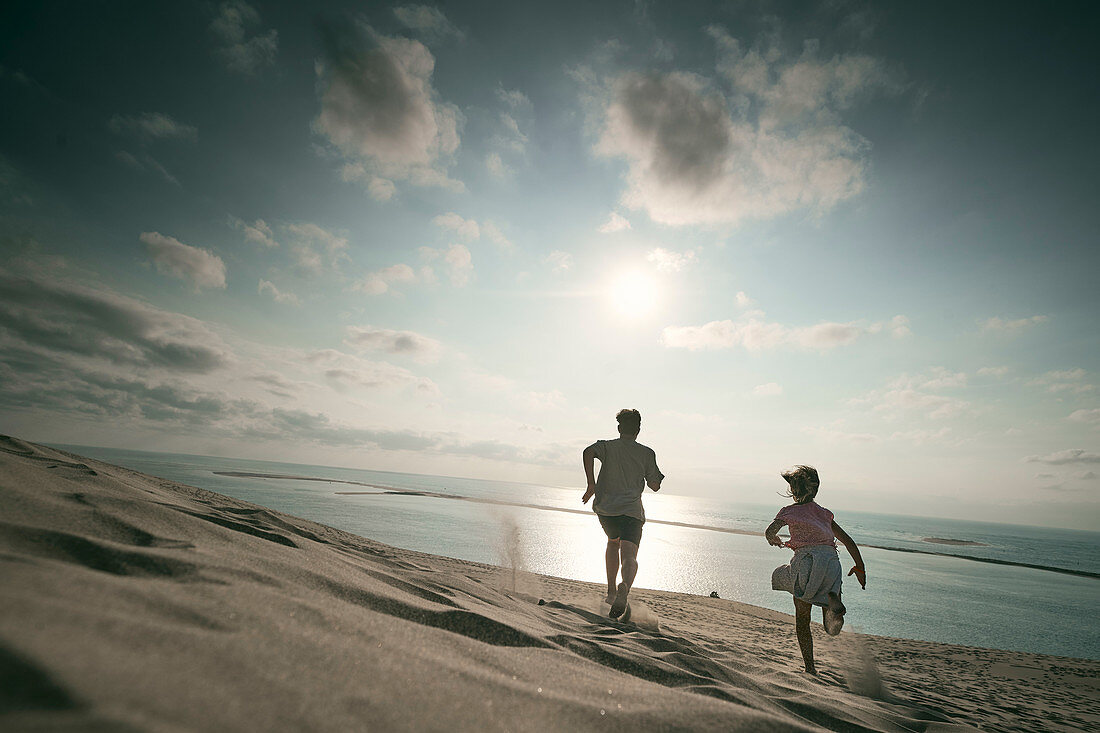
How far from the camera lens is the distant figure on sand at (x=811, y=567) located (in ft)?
12.1

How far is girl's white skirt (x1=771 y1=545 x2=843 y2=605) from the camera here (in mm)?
3686

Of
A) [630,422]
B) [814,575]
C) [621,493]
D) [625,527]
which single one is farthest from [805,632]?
[630,422]

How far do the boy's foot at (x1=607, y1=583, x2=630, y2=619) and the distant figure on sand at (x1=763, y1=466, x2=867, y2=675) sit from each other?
139 cm

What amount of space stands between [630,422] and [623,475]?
62 cm

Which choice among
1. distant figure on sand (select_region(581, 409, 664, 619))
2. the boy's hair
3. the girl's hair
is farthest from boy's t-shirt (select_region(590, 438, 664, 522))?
the girl's hair

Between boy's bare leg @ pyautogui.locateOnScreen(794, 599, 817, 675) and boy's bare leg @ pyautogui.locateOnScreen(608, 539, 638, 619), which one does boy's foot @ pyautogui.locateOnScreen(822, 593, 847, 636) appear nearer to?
boy's bare leg @ pyautogui.locateOnScreen(794, 599, 817, 675)

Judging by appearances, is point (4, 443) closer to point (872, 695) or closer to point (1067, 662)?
point (872, 695)

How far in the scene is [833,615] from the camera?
11.9 ft

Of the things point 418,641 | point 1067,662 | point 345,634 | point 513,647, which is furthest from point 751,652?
point 1067,662

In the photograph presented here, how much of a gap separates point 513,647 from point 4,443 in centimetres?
538

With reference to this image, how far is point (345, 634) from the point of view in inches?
59.8

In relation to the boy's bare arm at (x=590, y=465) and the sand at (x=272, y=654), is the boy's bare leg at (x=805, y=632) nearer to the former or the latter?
the sand at (x=272, y=654)

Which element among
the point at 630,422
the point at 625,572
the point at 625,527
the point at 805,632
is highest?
the point at 630,422

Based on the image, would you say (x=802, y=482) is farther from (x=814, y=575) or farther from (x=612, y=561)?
(x=612, y=561)
